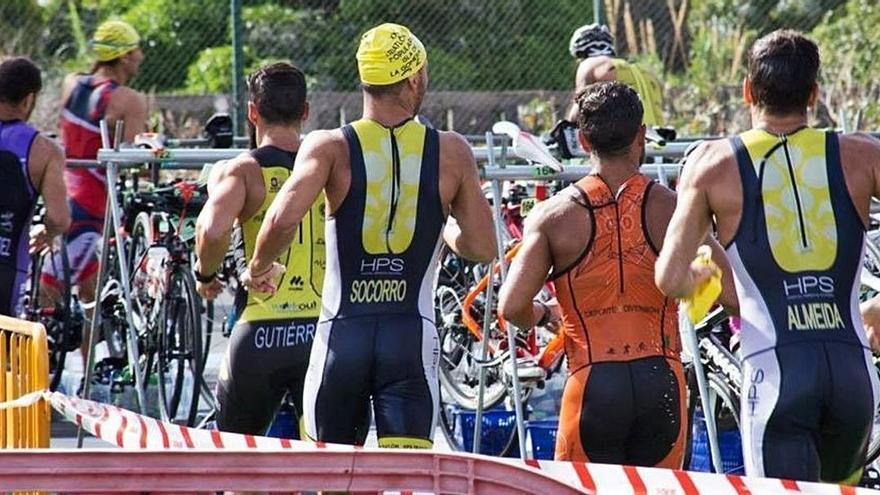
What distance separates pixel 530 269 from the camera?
6.15 meters

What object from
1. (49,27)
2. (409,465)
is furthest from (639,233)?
(49,27)

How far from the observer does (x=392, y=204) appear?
6508 mm

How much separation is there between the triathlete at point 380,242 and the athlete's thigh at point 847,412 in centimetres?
135

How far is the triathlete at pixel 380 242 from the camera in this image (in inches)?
255

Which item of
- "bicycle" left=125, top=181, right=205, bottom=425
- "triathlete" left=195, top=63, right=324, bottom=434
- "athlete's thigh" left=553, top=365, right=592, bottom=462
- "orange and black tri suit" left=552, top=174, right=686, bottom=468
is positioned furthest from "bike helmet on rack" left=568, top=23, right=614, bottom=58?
"athlete's thigh" left=553, top=365, right=592, bottom=462

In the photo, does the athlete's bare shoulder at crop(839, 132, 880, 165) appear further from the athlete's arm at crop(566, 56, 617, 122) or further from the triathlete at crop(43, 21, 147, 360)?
the triathlete at crop(43, 21, 147, 360)

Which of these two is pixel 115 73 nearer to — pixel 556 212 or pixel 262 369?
pixel 262 369

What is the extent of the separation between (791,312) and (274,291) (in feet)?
6.78

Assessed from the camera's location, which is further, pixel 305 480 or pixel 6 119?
pixel 6 119

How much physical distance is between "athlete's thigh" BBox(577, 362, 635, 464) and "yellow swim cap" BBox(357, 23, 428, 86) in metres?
1.19

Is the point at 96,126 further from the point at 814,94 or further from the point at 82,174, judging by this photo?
the point at 814,94

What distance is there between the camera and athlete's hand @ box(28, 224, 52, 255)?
10.1m

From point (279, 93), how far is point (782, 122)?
2.22 metres

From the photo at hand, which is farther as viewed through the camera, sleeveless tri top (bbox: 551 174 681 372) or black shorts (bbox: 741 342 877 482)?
sleeveless tri top (bbox: 551 174 681 372)
